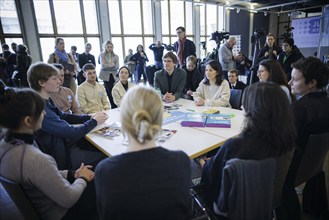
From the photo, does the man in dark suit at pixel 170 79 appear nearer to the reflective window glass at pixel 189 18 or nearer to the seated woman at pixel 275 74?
the seated woman at pixel 275 74

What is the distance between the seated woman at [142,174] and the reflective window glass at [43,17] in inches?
287

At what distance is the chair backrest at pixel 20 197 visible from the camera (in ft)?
2.93

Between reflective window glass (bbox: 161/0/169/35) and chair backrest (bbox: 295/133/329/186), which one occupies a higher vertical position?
reflective window glass (bbox: 161/0/169/35)

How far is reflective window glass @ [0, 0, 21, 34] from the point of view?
5938mm

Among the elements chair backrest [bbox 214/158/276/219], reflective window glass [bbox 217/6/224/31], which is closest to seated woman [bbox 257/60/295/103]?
chair backrest [bbox 214/158/276/219]

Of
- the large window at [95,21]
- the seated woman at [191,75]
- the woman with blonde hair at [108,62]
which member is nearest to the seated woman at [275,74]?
the seated woman at [191,75]

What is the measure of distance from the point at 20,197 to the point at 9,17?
702 centimetres

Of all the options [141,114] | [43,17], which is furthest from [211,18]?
[141,114]

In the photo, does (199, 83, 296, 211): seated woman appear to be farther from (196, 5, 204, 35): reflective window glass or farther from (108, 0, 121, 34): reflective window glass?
(196, 5, 204, 35): reflective window glass

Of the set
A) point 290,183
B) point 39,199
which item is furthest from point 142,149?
point 290,183

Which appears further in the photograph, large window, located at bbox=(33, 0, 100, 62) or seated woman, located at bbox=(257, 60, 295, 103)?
large window, located at bbox=(33, 0, 100, 62)

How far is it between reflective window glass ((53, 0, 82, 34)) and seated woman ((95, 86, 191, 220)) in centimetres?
747

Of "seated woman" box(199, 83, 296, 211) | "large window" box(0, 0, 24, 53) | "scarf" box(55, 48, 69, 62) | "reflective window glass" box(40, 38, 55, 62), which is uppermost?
"large window" box(0, 0, 24, 53)

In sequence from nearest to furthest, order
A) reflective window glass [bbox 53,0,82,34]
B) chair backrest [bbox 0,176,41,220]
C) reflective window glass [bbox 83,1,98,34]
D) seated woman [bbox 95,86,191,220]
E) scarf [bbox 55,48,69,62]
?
seated woman [bbox 95,86,191,220] → chair backrest [bbox 0,176,41,220] → scarf [bbox 55,48,69,62] → reflective window glass [bbox 53,0,82,34] → reflective window glass [bbox 83,1,98,34]
